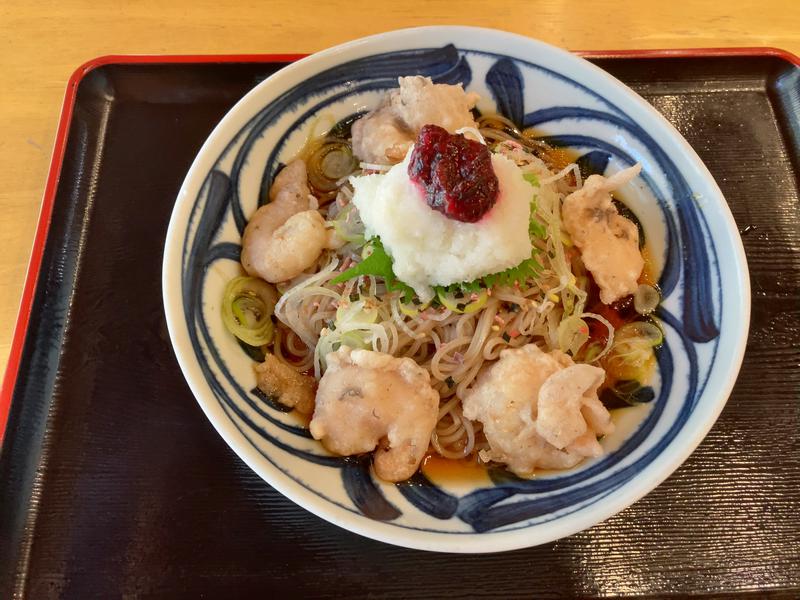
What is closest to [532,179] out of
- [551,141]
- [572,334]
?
[551,141]

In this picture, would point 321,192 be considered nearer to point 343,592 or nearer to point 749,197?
point 343,592

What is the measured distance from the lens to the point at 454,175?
1.74 m

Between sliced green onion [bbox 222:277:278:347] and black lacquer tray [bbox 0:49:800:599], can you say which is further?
sliced green onion [bbox 222:277:278:347]

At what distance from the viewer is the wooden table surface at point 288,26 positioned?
10.1 feet

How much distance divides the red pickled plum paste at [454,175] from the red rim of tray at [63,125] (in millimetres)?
1345

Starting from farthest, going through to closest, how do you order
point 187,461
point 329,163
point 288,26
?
point 288,26
point 329,163
point 187,461

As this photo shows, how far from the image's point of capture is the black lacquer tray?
186 cm

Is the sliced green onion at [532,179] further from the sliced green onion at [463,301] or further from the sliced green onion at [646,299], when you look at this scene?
the sliced green onion at [646,299]

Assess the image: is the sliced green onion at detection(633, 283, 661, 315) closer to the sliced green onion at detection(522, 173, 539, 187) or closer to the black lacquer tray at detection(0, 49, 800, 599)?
the black lacquer tray at detection(0, 49, 800, 599)

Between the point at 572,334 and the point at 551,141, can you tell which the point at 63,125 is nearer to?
the point at 551,141

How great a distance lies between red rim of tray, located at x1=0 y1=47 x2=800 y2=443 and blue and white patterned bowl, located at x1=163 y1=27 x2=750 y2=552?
62cm

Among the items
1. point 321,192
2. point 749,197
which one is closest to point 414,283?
point 321,192

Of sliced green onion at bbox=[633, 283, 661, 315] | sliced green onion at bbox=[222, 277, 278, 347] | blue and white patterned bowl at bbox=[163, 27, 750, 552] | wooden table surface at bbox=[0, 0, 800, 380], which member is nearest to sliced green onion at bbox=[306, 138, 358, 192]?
blue and white patterned bowl at bbox=[163, 27, 750, 552]

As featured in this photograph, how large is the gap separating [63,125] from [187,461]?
5.42 ft
